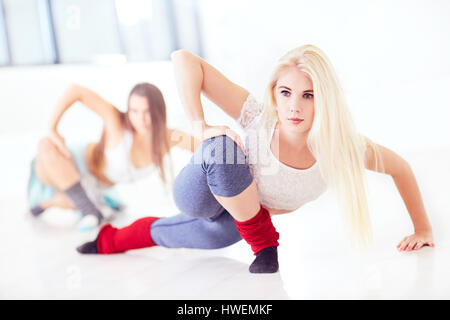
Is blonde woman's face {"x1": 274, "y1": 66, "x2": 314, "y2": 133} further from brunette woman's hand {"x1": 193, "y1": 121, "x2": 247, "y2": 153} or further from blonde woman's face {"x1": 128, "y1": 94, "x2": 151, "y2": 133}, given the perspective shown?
blonde woman's face {"x1": 128, "y1": 94, "x2": 151, "y2": 133}

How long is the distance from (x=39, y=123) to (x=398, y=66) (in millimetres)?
1301

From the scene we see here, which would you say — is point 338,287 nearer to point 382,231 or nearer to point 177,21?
point 382,231

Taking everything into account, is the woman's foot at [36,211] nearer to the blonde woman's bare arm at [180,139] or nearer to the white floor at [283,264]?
the white floor at [283,264]

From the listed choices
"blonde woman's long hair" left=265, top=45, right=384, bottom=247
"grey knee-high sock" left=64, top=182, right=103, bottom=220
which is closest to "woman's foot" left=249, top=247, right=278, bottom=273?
"blonde woman's long hair" left=265, top=45, right=384, bottom=247

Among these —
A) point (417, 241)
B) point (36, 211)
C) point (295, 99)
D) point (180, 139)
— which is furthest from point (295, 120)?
point (36, 211)

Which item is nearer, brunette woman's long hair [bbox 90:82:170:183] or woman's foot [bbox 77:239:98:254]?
woman's foot [bbox 77:239:98:254]

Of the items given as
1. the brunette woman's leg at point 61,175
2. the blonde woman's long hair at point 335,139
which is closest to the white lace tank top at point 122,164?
the brunette woman's leg at point 61,175

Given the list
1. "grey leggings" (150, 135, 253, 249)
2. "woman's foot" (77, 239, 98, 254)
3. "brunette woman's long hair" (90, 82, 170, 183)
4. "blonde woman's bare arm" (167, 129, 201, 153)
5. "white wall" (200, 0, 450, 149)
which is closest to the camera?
"grey leggings" (150, 135, 253, 249)

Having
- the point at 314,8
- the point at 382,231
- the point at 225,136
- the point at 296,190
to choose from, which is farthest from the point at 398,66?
the point at 225,136

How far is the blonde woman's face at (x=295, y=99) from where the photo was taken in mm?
739

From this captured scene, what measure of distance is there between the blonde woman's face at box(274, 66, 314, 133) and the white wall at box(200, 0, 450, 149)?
0.39 metres

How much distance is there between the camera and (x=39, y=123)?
164 centimetres

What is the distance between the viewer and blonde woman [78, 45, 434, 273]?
0.72 m

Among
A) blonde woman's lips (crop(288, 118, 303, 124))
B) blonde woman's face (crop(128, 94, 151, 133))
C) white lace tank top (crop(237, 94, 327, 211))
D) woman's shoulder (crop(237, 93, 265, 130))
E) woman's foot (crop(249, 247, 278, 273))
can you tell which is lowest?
woman's foot (crop(249, 247, 278, 273))
